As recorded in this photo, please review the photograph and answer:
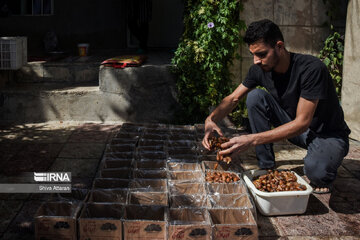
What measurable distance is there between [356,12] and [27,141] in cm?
451

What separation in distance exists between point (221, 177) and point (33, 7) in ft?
22.4

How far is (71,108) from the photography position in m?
6.21

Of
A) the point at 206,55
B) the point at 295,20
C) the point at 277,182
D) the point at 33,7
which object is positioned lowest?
the point at 277,182

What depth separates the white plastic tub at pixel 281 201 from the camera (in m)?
3.31

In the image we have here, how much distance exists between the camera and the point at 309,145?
3896 mm

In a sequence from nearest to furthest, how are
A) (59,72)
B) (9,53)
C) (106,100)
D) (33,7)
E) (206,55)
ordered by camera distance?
(206,55)
(106,100)
(9,53)
(59,72)
(33,7)

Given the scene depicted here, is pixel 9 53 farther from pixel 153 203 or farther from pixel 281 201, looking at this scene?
pixel 281 201

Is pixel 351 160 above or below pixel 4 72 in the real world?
below

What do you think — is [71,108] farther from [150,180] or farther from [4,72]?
[150,180]

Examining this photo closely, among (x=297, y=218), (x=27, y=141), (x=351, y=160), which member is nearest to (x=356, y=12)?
(x=351, y=160)

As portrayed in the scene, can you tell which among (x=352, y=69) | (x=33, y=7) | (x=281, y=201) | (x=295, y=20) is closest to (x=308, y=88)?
(x=281, y=201)

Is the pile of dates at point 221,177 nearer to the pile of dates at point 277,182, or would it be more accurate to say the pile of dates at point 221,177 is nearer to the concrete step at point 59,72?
the pile of dates at point 277,182

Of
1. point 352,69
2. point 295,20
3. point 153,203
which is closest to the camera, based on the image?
point 153,203

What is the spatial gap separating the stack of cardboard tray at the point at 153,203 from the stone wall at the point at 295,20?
2.40m
